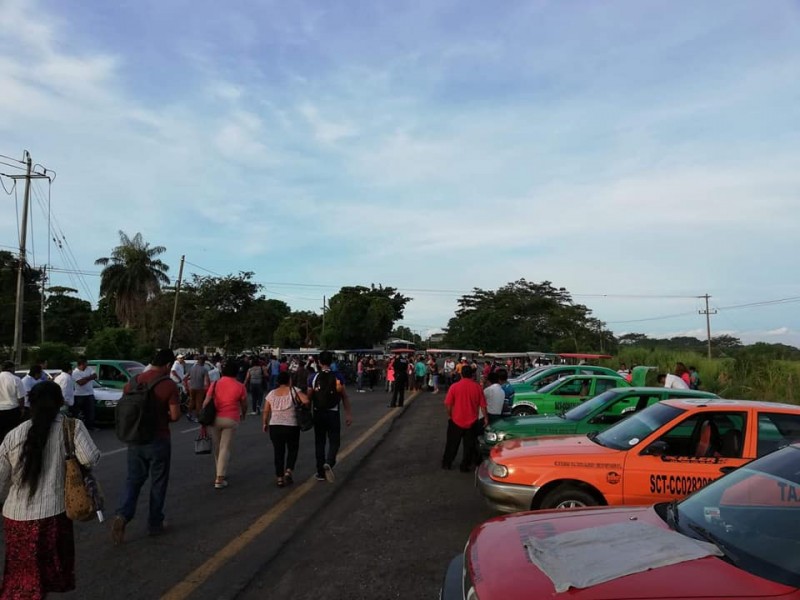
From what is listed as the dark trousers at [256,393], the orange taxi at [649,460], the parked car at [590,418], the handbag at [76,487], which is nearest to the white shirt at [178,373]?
the dark trousers at [256,393]

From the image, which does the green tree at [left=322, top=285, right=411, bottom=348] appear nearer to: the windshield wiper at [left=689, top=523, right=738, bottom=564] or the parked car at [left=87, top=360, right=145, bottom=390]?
the parked car at [left=87, top=360, right=145, bottom=390]

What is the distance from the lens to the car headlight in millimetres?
5829

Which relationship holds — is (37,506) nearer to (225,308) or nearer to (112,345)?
(112,345)

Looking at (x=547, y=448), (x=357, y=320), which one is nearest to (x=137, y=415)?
(x=547, y=448)

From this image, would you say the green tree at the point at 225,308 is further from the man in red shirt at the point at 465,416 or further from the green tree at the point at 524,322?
the man in red shirt at the point at 465,416

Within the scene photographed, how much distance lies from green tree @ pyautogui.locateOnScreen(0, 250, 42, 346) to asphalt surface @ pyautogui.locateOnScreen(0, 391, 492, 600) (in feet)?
143

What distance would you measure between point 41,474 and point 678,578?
344cm

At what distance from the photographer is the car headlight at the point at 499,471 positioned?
5829 millimetres

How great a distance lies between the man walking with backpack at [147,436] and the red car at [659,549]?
12.1ft

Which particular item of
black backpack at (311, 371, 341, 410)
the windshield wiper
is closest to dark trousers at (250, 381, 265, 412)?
black backpack at (311, 371, 341, 410)

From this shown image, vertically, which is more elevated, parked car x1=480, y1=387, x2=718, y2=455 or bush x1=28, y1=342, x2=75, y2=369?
bush x1=28, y1=342, x2=75, y2=369

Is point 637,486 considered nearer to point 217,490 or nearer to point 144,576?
point 144,576

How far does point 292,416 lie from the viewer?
311 inches

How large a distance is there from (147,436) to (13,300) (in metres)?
54.2
